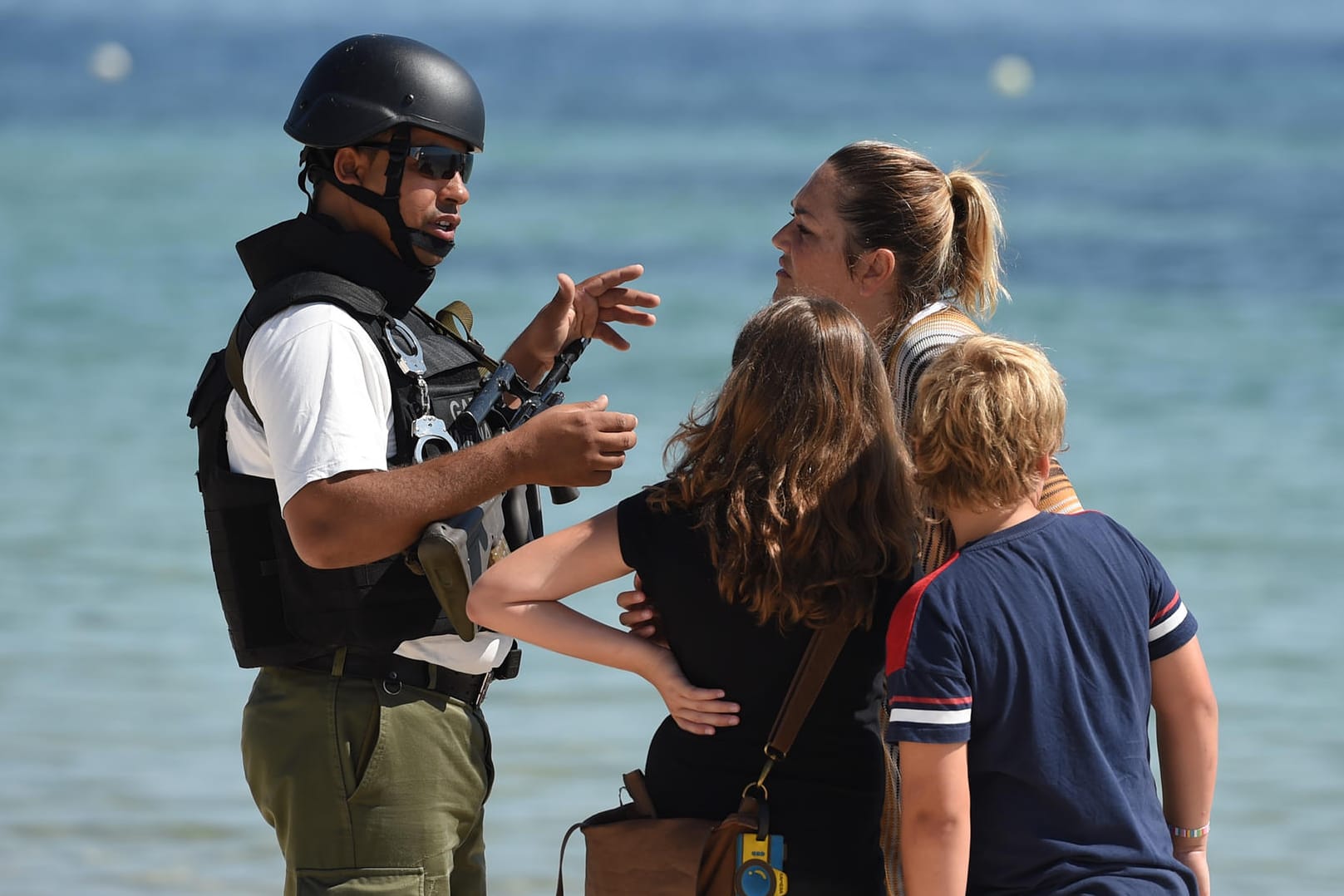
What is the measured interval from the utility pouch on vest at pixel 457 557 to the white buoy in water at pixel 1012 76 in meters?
44.7

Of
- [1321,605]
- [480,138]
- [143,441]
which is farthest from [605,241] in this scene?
[480,138]

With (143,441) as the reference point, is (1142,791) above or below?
below

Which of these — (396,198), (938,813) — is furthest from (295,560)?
(938,813)

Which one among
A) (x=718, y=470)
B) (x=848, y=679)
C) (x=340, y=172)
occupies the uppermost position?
(x=340, y=172)

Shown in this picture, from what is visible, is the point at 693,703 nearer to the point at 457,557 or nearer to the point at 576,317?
the point at 457,557

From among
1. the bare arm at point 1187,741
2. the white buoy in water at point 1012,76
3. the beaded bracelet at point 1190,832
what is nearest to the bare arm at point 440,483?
the bare arm at point 1187,741

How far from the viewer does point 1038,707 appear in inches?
92.4

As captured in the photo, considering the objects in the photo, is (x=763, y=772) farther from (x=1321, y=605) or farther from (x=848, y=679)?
(x=1321, y=605)

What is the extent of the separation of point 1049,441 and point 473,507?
96 centimetres

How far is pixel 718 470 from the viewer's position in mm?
2480

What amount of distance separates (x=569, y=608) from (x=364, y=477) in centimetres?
40

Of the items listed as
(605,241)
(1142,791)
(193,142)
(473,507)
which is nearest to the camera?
(1142,791)

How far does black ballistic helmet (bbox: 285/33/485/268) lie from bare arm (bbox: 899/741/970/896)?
1342mm

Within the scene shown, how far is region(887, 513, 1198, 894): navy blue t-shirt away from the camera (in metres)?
2.33
